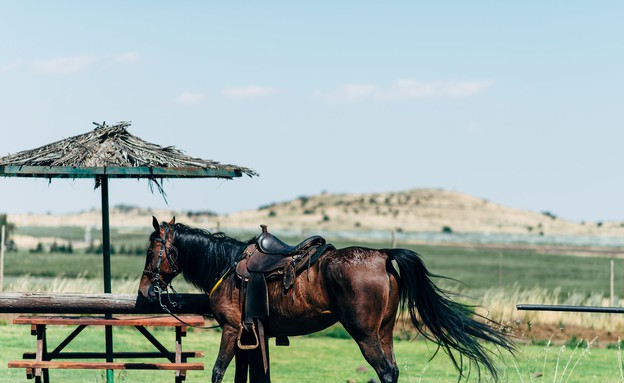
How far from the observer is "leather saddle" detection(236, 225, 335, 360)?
9602mm

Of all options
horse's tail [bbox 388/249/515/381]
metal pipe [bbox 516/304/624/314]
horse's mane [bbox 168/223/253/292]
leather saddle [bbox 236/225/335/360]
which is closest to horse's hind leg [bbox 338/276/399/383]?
horse's tail [bbox 388/249/515/381]

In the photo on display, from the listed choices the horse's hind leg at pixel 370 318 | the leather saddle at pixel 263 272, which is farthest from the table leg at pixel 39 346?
the horse's hind leg at pixel 370 318

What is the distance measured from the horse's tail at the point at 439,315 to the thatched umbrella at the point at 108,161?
7.82ft

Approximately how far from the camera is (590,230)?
84.4m

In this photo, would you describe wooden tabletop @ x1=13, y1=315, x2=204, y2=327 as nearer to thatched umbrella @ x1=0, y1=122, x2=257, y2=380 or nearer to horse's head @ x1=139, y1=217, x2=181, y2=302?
horse's head @ x1=139, y1=217, x2=181, y2=302

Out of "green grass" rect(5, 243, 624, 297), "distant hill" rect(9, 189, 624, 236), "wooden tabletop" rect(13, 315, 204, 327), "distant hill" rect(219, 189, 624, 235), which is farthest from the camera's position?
"distant hill" rect(219, 189, 624, 235)

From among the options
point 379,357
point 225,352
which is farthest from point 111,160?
point 379,357

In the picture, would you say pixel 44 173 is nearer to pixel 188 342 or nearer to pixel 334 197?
pixel 188 342

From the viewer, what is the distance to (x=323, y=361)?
52.0 ft

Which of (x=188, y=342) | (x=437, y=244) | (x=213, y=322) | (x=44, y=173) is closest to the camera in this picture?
(x=44, y=173)

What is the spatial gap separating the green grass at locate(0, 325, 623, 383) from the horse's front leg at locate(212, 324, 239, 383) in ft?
8.86

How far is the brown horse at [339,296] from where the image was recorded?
9.23 m

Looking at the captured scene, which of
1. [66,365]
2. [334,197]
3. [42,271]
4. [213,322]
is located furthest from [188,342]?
[334,197]

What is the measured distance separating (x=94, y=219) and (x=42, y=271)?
2133 inches
